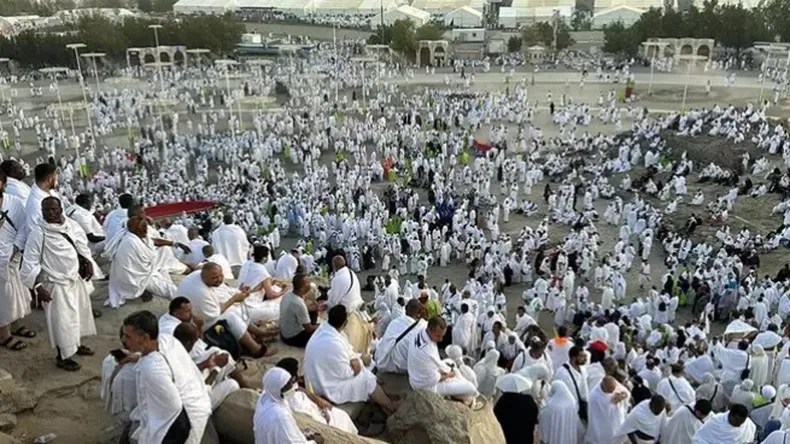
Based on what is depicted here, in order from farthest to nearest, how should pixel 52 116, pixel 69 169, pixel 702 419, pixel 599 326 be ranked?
pixel 52 116
pixel 69 169
pixel 599 326
pixel 702 419

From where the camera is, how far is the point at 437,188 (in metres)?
17.9

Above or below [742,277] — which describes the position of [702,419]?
above

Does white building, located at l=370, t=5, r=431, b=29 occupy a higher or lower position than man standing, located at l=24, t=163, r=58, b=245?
higher

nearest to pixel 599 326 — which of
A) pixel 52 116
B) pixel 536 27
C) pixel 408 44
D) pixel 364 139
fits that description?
pixel 364 139

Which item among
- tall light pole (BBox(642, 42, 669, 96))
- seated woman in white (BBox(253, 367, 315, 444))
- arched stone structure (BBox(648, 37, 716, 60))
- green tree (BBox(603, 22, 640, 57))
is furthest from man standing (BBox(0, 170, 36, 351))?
green tree (BBox(603, 22, 640, 57))

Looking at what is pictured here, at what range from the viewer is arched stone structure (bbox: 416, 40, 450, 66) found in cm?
4088

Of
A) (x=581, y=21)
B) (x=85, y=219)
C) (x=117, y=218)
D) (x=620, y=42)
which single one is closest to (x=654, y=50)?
(x=620, y=42)

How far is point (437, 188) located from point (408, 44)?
25.2m

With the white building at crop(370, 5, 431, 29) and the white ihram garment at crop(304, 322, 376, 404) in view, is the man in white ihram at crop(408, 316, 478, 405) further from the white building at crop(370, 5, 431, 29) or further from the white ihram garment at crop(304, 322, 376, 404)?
the white building at crop(370, 5, 431, 29)

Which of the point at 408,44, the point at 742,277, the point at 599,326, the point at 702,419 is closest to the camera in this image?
the point at 702,419

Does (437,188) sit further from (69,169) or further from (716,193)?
(69,169)

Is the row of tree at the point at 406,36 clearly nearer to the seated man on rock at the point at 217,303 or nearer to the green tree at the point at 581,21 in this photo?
the green tree at the point at 581,21

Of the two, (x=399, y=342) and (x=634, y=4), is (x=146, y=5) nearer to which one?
(x=634, y=4)

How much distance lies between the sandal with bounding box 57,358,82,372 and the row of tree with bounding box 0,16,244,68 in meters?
38.1
